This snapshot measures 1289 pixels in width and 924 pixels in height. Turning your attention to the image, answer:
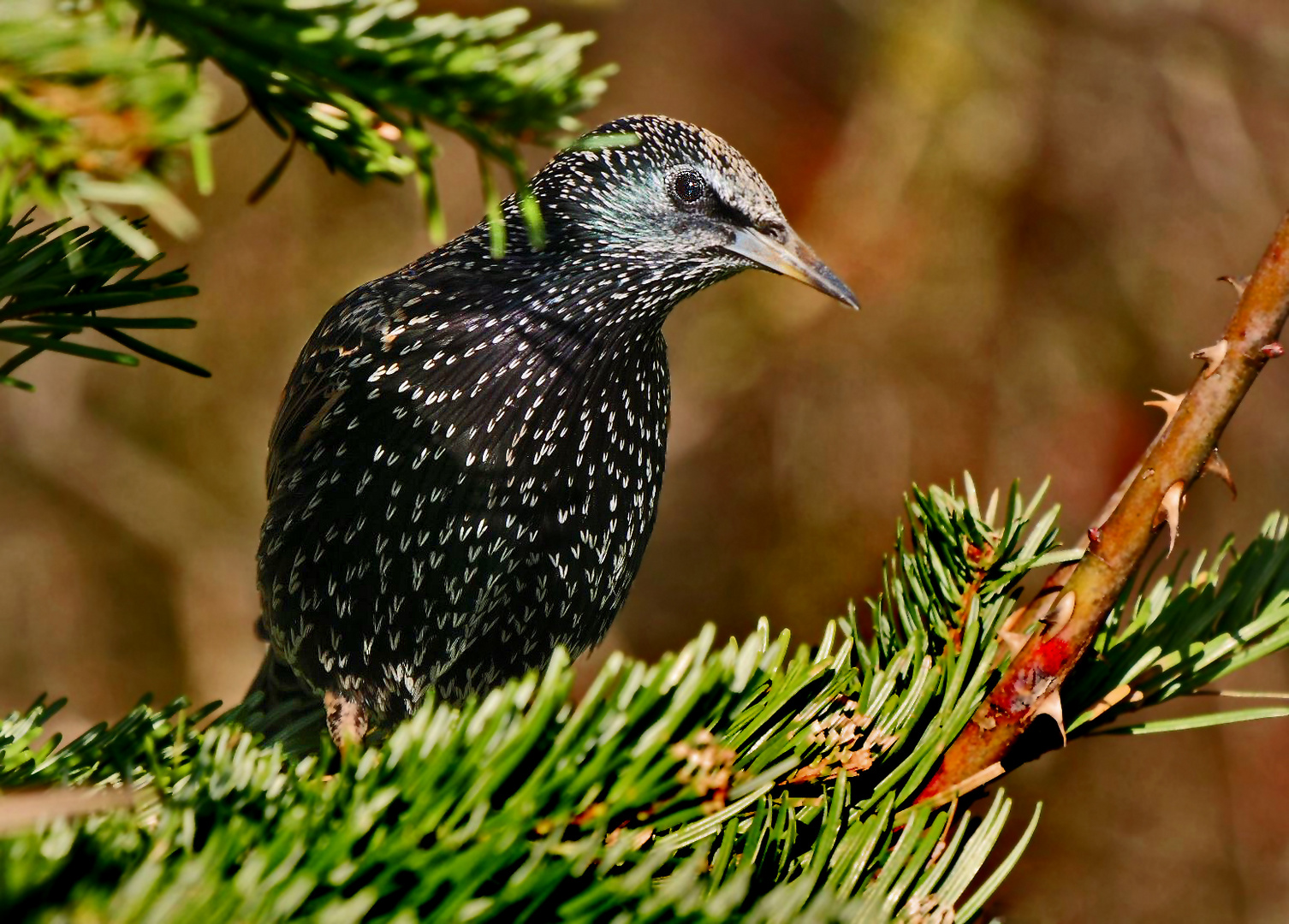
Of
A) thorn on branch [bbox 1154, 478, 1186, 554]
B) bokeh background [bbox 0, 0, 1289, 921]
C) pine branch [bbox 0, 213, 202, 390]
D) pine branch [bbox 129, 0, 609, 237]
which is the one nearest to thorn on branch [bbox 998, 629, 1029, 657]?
thorn on branch [bbox 1154, 478, 1186, 554]

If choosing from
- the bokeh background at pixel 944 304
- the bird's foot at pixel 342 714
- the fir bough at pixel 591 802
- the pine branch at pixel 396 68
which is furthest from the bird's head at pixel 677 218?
the bokeh background at pixel 944 304

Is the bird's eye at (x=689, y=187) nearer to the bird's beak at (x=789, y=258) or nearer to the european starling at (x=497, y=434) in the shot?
the european starling at (x=497, y=434)

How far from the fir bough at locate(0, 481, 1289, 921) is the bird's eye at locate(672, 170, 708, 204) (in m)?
1.23

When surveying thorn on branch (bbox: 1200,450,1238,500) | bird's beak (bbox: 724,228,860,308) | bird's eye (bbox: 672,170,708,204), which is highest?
bird's eye (bbox: 672,170,708,204)

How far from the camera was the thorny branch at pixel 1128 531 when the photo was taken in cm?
129

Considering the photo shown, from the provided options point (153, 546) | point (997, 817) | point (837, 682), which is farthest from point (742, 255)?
point (153, 546)

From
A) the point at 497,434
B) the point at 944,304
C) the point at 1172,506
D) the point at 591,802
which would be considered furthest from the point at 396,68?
the point at 944,304

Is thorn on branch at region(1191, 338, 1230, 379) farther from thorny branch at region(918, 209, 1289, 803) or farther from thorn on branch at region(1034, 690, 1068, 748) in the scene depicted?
thorn on branch at region(1034, 690, 1068, 748)

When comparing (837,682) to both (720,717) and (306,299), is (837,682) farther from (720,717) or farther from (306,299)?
(306,299)

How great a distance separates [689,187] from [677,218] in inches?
3.1

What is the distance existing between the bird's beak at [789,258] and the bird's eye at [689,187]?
118 mm

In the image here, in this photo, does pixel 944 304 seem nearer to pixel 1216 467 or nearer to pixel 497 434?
pixel 497 434

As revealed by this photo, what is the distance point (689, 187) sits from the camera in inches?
101

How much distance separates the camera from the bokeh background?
5.11 meters
